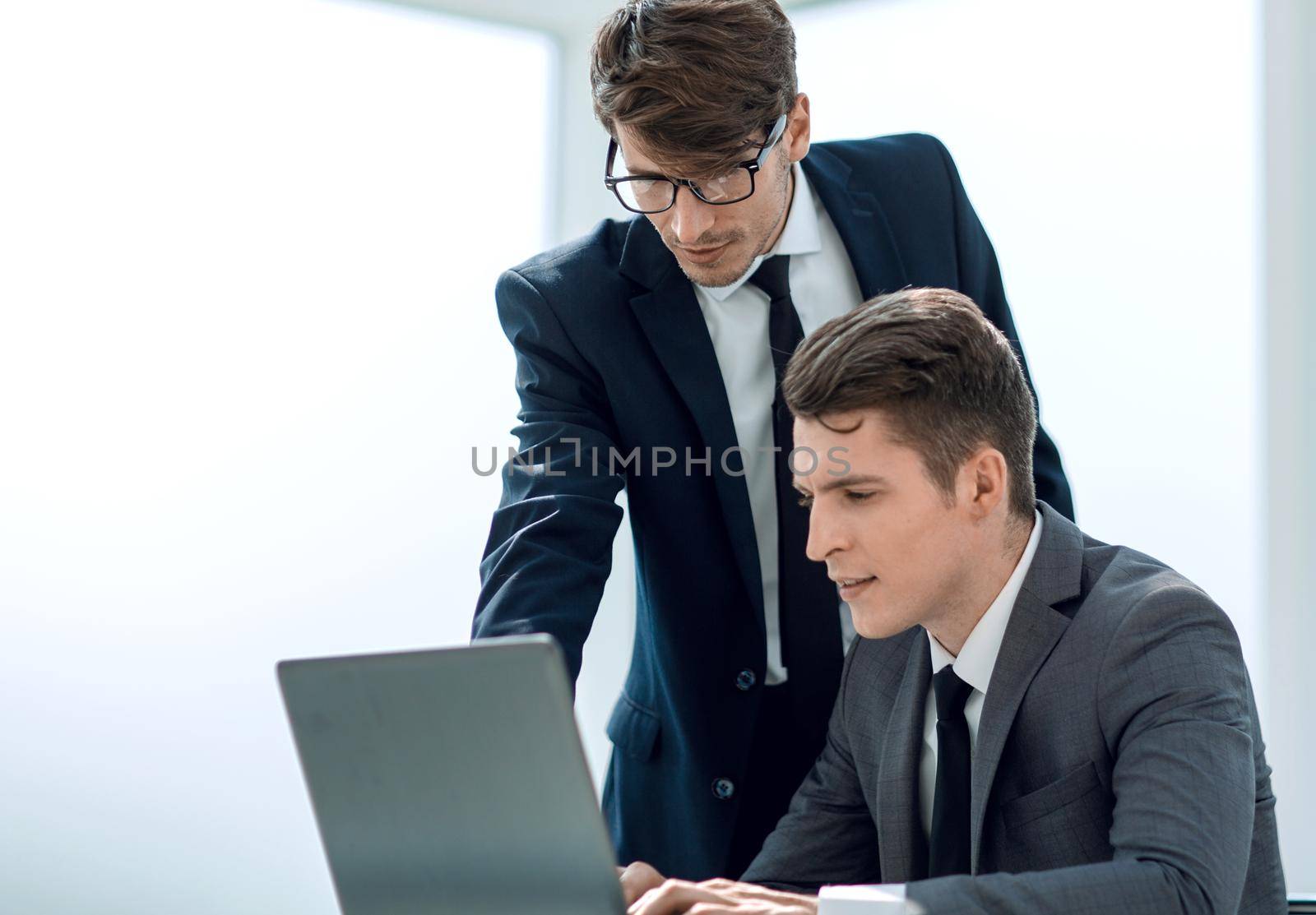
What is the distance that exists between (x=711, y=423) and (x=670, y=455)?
7cm

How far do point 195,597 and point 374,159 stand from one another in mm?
1145

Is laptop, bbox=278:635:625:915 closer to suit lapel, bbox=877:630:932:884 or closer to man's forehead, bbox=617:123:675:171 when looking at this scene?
suit lapel, bbox=877:630:932:884

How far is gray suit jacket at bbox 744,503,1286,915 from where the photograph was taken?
1.31 meters

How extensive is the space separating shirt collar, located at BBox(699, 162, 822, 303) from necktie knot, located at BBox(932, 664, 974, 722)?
0.63 m

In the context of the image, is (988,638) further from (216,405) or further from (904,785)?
(216,405)

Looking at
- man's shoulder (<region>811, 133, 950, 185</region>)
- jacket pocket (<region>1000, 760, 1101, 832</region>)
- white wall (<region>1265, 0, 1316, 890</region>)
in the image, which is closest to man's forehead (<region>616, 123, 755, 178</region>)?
man's shoulder (<region>811, 133, 950, 185</region>)

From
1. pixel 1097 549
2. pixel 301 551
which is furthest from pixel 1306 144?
pixel 301 551

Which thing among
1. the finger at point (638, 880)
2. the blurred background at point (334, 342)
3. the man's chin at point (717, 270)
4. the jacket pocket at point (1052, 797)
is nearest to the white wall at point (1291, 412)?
the blurred background at point (334, 342)

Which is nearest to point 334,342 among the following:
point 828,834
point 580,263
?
point 580,263

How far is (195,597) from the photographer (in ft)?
10.7

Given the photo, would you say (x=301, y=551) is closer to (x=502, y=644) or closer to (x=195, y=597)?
(x=195, y=597)

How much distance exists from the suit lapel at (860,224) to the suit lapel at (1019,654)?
49 centimetres

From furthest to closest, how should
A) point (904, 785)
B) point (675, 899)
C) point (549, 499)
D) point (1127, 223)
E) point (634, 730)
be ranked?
1. point (1127, 223)
2. point (634, 730)
3. point (549, 499)
4. point (904, 785)
5. point (675, 899)

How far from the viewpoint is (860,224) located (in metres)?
2.03
